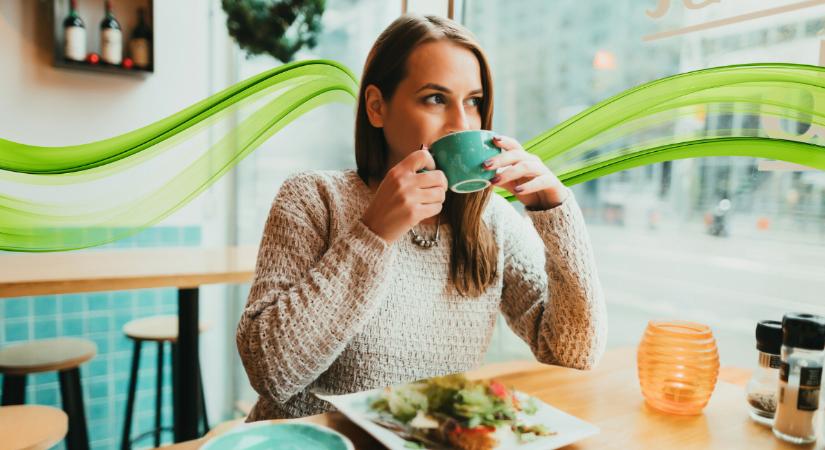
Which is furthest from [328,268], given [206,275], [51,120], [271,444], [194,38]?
[194,38]

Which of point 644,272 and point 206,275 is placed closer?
point 644,272

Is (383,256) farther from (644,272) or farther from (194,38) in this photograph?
(194,38)

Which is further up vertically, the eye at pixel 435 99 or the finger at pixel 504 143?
the eye at pixel 435 99

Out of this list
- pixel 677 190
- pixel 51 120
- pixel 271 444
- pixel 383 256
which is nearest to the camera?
pixel 271 444

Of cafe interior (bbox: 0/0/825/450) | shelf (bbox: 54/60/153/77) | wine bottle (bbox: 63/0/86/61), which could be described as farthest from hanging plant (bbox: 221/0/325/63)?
wine bottle (bbox: 63/0/86/61)

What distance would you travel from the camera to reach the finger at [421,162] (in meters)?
0.88

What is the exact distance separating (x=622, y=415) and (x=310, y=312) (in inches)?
20.5

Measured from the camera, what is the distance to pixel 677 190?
1.40 m

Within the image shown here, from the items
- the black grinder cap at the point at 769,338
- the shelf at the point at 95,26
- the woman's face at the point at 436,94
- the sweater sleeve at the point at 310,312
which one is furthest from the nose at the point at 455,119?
the shelf at the point at 95,26

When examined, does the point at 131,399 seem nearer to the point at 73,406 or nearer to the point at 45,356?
the point at 73,406

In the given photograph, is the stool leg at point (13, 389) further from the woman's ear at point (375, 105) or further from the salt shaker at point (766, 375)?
the salt shaker at point (766, 375)

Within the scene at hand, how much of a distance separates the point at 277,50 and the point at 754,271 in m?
1.84

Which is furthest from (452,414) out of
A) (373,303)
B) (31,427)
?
(31,427)

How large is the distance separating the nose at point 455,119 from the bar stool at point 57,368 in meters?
1.82
